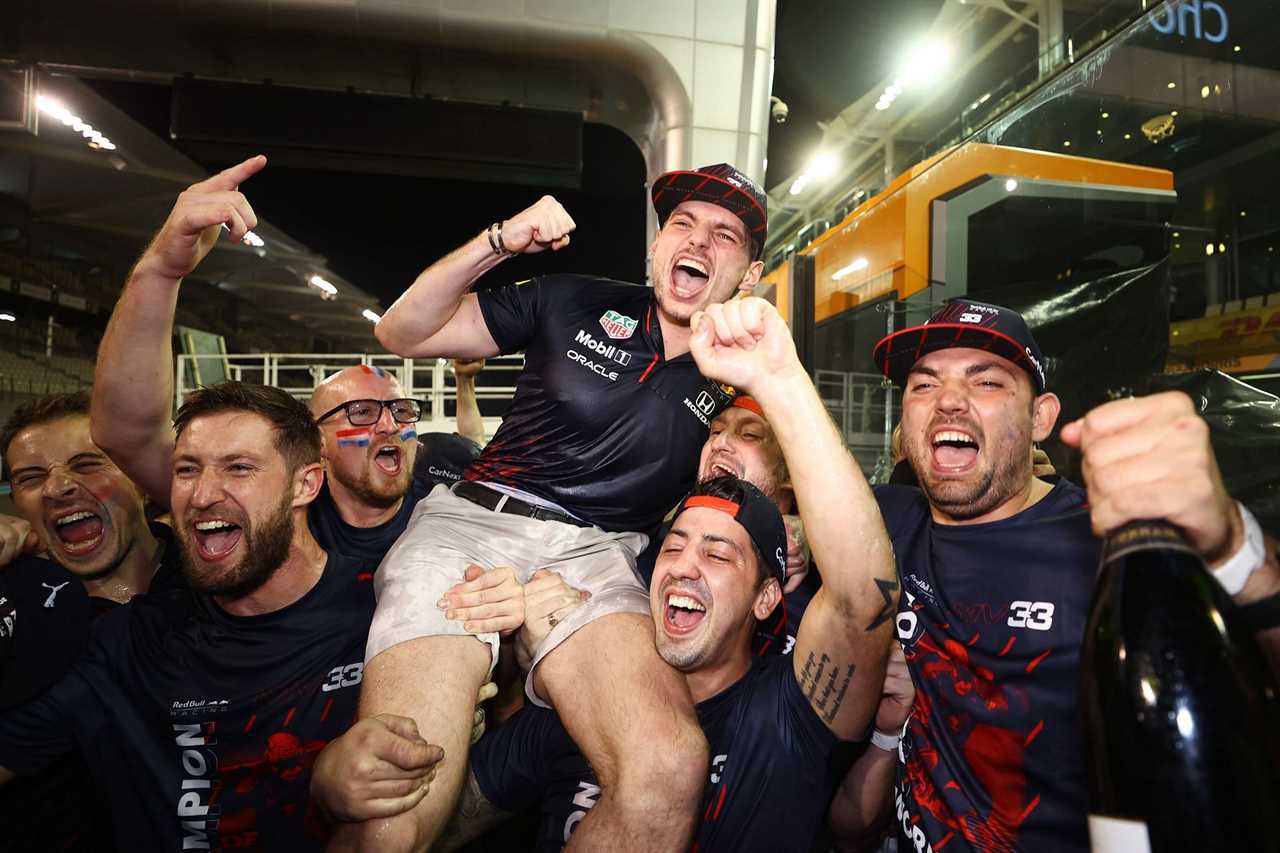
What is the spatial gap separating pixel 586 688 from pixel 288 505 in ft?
3.83

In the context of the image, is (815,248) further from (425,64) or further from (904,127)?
(904,127)

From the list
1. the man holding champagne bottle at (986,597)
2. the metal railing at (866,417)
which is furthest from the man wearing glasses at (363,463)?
the metal railing at (866,417)

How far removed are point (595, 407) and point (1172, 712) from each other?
1.85 metres

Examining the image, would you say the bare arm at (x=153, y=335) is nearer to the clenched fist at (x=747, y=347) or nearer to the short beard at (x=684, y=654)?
the clenched fist at (x=747, y=347)

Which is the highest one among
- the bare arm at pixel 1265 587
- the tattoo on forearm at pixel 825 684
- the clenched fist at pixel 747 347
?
the clenched fist at pixel 747 347

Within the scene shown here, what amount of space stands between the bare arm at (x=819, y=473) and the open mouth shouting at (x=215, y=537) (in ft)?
5.32

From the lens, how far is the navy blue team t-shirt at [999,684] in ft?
5.72

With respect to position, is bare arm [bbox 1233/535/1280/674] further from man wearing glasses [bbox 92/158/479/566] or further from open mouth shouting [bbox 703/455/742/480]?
man wearing glasses [bbox 92/158/479/566]

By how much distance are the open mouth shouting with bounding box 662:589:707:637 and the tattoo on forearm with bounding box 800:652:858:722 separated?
35 cm

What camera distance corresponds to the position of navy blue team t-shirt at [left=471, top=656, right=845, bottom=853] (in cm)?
192

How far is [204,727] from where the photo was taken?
6.95ft

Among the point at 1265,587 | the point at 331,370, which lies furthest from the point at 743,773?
the point at 331,370

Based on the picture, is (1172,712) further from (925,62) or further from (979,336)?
(925,62)

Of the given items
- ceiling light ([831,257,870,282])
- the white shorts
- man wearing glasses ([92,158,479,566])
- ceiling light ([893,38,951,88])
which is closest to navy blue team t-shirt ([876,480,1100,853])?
the white shorts
